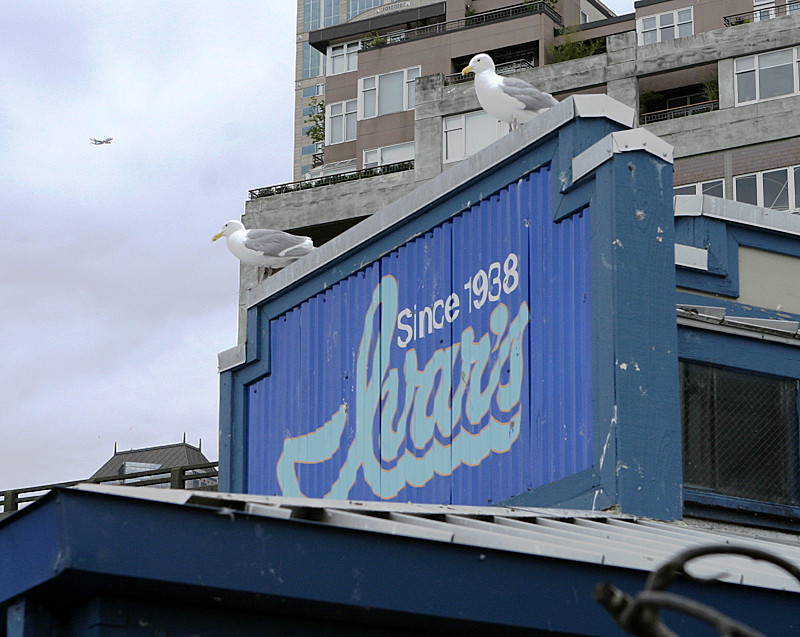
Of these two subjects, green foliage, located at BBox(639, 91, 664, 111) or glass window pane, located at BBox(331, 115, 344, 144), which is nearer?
green foliage, located at BBox(639, 91, 664, 111)

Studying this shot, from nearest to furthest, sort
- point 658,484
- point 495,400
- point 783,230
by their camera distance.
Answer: point 658,484
point 495,400
point 783,230

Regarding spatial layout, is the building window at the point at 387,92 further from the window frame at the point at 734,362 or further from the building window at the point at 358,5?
the window frame at the point at 734,362

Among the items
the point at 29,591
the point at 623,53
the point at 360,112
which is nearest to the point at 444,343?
the point at 29,591

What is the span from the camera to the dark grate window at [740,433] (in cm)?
1032

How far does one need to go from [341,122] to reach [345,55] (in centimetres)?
466

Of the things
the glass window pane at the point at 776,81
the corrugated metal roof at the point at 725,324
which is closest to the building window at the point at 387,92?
the glass window pane at the point at 776,81

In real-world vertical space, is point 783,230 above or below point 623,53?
below

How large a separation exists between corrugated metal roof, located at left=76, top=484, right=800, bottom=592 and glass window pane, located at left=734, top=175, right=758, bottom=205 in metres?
30.3

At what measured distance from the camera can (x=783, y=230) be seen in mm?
13148

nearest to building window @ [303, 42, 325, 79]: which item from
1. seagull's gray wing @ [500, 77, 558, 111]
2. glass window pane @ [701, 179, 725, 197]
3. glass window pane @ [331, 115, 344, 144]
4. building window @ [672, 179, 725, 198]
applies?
glass window pane @ [331, 115, 344, 144]

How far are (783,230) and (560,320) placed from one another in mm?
4059

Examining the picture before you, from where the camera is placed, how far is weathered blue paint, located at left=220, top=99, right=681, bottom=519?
944cm

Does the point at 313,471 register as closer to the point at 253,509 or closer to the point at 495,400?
the point at 495,400

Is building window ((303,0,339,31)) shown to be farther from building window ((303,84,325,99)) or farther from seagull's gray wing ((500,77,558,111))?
seagull's gray wing ((500,77,558,111))
